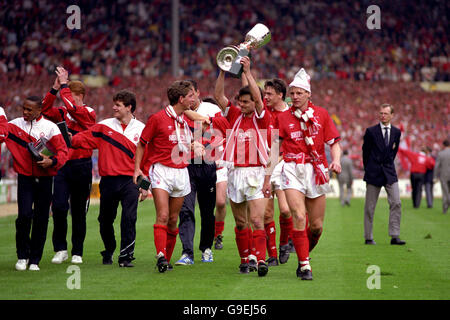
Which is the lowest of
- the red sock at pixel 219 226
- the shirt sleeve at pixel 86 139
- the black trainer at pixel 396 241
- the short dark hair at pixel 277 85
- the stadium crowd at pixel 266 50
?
the black trainer at pixel 396 241

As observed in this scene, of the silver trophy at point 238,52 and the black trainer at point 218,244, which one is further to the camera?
the black trainer at point 218,244

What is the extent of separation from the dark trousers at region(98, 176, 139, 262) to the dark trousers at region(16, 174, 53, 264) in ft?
2.38

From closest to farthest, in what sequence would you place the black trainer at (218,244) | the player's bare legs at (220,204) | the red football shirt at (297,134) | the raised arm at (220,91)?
the red football shirt at (297,134) < the raised arm at (220,91) < the player's bare legs at (220,204) < the black trainer at (218,244)

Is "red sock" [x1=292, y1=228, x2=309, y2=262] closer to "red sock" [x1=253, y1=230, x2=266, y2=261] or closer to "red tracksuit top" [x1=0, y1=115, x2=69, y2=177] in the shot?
"red sock" [x1=253, y1=230, x2=266, y2=261]

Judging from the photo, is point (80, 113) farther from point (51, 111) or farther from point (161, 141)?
point (161, 141)

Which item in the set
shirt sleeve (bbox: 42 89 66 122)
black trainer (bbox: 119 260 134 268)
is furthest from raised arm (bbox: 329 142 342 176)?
shirt sleeve (bbox: 42 89 66 122)

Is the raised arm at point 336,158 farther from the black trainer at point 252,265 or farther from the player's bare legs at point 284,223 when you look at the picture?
the player's bare legs at point 284,223

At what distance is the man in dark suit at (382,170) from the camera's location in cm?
1370

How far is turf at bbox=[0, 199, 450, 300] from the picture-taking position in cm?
764

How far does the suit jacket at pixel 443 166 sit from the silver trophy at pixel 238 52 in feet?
54.6

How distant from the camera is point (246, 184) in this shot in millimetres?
9125

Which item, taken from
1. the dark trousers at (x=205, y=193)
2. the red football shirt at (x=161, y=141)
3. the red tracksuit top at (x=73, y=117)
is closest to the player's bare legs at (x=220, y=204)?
the dark trousers at (x=205, y=193)

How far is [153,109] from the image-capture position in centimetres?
3791

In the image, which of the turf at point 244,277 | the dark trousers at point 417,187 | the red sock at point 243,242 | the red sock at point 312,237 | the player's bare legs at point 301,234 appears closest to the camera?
the turf at point 244,277
